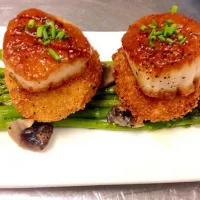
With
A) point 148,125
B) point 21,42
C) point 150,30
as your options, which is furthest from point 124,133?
point 21,42

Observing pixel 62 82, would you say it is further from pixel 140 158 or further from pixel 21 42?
pixel 140 158

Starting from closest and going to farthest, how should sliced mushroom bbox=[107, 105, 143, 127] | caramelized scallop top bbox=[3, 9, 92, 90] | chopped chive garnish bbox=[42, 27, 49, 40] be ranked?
caramelized scallop top bbox=[3, 9, 92, 90], chopped chive garnish bbox=[42, 27, 49, 40], sliced mushroom bbox=[107, 105, 143, 127]

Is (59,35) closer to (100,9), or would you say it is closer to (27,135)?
(27,135)

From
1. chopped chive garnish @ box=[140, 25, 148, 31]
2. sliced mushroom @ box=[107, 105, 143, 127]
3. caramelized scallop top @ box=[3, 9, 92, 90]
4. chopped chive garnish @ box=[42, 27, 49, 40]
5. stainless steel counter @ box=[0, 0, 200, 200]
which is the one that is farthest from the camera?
stainless steel counter @ box=[0, 0, 200, 200]

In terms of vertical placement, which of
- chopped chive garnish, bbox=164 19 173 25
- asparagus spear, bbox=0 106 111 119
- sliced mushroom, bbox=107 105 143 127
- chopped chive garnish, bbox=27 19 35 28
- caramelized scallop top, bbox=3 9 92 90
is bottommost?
asparagus spear, bbox=0 106 111 119

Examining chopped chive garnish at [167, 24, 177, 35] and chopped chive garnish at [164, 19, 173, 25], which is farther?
chopped chive garnish at [164, 19, 173, 25]

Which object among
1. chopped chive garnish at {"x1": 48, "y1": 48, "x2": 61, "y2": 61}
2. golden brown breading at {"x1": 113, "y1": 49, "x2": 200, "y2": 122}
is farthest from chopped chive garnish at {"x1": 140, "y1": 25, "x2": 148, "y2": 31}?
chopped chive garnish at {"x1": 48, "y1": 48, "x2": 61, "y2": 61}

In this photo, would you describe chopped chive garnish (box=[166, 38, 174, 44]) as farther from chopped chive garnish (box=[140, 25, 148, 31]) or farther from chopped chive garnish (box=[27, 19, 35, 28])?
chopped chive garnish (box=[27, 19, 35, 28])
